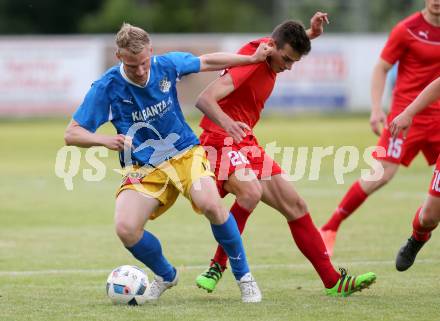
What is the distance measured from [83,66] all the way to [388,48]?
19092mm

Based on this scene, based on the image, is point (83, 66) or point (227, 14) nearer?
point (83, 66)

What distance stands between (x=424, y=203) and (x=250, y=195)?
4.22 ft

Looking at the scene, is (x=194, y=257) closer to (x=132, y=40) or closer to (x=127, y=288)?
(x=127, y=288)

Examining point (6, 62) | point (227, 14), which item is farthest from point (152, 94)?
point (227, 14)

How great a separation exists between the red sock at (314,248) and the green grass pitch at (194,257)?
0.52 ft

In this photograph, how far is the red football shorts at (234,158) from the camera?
7047 millimetres

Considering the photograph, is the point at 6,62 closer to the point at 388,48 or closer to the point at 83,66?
the point at 83,66

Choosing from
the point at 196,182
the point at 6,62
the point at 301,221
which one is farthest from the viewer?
the point at 6,62

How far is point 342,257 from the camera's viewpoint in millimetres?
8742

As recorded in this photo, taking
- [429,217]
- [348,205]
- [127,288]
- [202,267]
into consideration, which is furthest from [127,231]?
[348,205]

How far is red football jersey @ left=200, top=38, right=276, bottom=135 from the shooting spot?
711 centimetres

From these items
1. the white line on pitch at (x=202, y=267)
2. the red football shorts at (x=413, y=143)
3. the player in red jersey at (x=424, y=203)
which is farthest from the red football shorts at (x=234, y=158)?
the red football shorts at (x=413, y=143)

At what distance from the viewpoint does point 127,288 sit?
6648mm

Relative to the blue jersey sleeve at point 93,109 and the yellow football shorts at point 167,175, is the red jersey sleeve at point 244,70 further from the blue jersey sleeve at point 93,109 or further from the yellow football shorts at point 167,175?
the blue jersey sleeve at point 93,109
